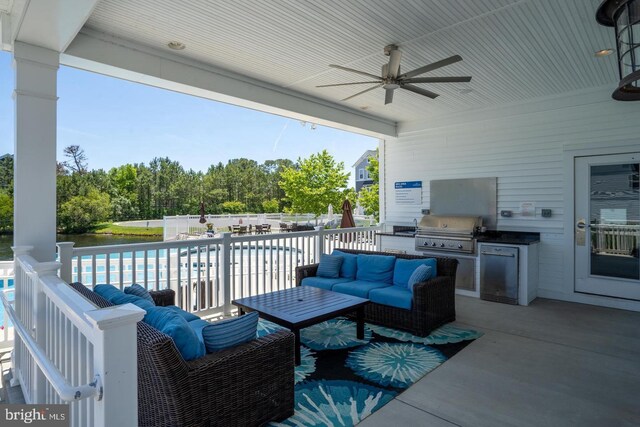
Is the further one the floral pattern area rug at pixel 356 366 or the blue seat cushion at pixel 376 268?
the blue seat cushion at pixel 376 268

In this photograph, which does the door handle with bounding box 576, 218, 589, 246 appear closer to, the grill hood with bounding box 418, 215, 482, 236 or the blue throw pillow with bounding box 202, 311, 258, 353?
the grill hood with bounding box 418, 215, 482, 236

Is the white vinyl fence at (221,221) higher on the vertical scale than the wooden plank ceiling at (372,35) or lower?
lower

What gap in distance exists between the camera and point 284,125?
112ft

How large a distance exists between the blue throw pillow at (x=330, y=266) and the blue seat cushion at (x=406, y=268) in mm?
786


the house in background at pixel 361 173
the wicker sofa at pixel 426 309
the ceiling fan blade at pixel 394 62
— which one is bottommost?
the wicker sofa at pixel 426 309

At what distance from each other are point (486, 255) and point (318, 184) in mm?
16705

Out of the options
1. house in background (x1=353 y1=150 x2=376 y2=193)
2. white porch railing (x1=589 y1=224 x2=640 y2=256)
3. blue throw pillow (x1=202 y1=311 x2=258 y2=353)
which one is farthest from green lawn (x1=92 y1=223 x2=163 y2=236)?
white porch railing (x1=589 y1=224 x2=640 y2=256)

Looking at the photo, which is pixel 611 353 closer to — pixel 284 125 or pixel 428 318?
pixel 428 318

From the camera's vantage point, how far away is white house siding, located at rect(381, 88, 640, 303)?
5.15m

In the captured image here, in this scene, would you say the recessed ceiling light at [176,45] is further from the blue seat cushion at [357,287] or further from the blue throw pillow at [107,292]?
the blue seat cushion at [357,287]

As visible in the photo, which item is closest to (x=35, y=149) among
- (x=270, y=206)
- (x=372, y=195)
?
(x=372, y=195)

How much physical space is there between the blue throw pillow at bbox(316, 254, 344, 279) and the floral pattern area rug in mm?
651

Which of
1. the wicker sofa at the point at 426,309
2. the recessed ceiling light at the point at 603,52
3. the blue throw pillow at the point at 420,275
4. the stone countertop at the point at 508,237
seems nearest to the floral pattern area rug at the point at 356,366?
the wicker sofa at the point at 426,309

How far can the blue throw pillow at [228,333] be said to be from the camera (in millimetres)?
2100
